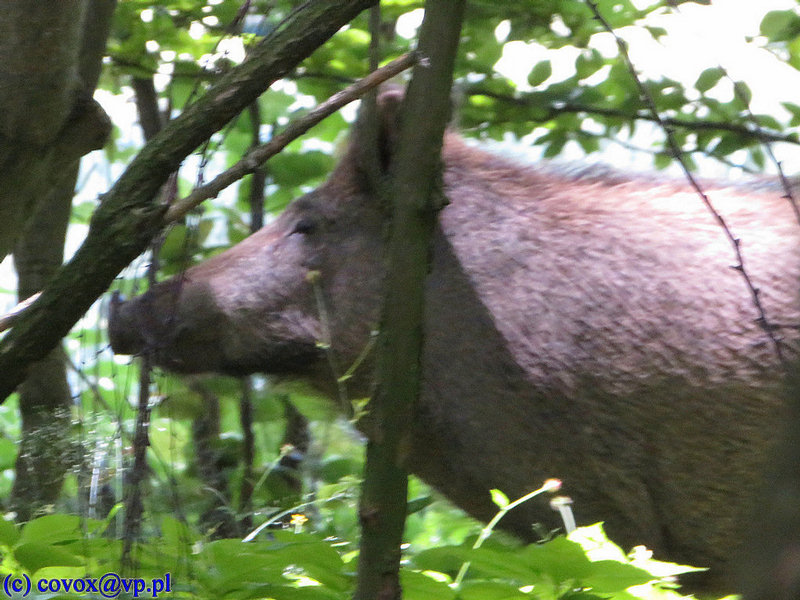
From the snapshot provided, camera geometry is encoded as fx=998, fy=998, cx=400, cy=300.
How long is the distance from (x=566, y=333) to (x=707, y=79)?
1.06m

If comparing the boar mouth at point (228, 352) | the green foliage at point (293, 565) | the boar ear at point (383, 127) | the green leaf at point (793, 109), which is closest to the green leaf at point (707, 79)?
the green leaf at point (793, 109)

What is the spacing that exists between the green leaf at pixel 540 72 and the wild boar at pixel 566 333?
383 millimetres

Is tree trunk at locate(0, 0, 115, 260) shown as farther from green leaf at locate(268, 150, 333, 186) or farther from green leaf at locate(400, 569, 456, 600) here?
green leaf at locate(268, 150, 333, 186)

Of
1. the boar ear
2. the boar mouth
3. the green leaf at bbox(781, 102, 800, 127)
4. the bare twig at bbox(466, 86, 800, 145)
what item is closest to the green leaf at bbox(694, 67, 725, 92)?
the bare twig at bbox(466, 86, 800, 145)

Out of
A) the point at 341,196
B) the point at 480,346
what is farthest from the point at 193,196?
the point at 341,196

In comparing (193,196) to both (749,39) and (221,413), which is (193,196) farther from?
(221,413)

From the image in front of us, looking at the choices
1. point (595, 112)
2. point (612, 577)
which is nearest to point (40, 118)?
point (612, 577)

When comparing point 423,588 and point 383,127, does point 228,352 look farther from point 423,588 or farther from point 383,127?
point 423,588

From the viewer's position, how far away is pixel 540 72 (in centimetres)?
339

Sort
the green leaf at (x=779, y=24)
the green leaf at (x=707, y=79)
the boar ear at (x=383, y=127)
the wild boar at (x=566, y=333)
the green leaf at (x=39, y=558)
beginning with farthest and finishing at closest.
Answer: the green leaf at (x=707, y=79), the green leaf at (x=779, y=24), the boar ear at (x=383, y=127), the wild boar at (x=566, y=333), the green leaf at (x=39, y=558)

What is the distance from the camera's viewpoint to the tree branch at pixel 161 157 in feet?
4.95

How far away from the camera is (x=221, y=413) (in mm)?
4367

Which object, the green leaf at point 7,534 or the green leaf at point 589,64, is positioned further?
the green leaf at point 589,64

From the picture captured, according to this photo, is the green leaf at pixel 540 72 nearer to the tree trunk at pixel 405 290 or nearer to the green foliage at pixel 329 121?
the green foliage at pixel 329 121
